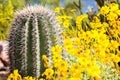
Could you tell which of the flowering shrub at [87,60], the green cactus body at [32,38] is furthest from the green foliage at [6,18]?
the green cactus body at [32,38]

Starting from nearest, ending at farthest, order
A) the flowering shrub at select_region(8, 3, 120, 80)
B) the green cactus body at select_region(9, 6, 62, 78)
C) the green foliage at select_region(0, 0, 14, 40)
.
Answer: the flowering shrub at select_region(8, 3, 120, 80) < the green cactus body at select_region(9, 6, 62, 78) < the green foliage at select_region(0, 0, 14, 40)

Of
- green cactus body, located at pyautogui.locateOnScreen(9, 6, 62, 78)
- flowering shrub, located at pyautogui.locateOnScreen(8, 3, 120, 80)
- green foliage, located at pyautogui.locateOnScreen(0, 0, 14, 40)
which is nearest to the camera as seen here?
flowering shrub, located at pyautogui.locateOnScreen(8, 3, 120, 80)

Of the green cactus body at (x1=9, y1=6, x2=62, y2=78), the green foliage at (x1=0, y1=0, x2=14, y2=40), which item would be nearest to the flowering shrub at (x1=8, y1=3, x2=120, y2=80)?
the green cactus body at (x1=9, y1=6, x2=62, y2=78)

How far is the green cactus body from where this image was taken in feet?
14.5

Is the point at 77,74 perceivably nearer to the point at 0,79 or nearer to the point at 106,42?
the point at 106,42

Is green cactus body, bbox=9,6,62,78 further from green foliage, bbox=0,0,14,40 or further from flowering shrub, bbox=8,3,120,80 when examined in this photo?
green foliage, bbox=0,0,14,40

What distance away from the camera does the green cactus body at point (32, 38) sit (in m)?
4.43

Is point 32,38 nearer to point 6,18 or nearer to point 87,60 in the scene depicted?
point 87,60

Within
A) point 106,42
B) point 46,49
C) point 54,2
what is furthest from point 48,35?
point 54,2

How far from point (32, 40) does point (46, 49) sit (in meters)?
0.18

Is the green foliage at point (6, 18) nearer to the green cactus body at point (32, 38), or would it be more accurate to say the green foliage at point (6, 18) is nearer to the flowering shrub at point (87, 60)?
the flowering shrub at point (87, 60)

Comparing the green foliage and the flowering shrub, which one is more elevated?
the green foliage

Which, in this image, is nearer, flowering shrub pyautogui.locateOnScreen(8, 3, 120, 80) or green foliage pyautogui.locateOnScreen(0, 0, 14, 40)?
flowering shrub pyautogui.locateOnScreen(8, 3, 120, 80)

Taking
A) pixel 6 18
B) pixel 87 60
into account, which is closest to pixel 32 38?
pixel 87 60
